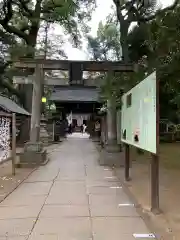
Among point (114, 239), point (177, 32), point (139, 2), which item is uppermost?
point (139, 2)

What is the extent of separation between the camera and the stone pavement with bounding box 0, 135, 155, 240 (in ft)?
17.4

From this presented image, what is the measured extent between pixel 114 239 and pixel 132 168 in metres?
8.07

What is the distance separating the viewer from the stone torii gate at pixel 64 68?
13828mm

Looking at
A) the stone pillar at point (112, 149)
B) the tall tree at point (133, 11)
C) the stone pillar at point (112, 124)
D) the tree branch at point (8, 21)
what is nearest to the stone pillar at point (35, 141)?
the stone pillar at point (112, 149)

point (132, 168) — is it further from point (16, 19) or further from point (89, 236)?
point (16, 19)

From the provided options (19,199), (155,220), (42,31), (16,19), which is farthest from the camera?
(42,31)

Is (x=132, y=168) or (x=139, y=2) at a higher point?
(x=139, y=2)

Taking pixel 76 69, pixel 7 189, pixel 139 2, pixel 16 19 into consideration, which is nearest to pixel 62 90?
pixel 16 19

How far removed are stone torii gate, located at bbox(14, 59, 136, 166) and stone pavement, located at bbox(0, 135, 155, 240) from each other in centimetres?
430

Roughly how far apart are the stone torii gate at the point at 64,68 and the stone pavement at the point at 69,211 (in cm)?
Answer: 430

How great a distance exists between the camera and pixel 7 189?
29.0 ft

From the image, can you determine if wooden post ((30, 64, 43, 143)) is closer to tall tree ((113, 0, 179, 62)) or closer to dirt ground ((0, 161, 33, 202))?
dirt ground ((0, 161, 33, 202))

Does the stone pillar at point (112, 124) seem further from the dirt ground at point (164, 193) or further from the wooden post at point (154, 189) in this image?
the wooden post at point (154, 189)

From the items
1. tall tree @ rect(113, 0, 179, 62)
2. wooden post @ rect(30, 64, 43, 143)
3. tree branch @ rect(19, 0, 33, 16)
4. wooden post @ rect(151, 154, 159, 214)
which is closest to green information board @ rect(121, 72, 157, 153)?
wooden post @ rect(151, 154, 159, 214)
